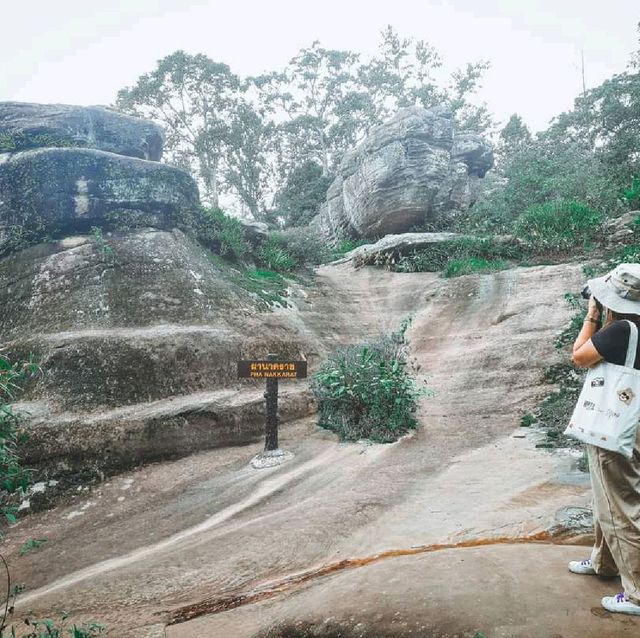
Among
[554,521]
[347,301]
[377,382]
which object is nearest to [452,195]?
[347,301]

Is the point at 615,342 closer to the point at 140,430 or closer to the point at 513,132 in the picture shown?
the point at 140,430

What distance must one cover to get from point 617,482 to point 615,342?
79 centimetres

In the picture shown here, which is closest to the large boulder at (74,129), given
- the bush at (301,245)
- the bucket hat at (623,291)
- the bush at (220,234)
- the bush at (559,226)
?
the bush at (220,234)

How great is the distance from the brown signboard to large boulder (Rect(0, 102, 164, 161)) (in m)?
8.94

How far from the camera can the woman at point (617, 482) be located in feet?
8.37

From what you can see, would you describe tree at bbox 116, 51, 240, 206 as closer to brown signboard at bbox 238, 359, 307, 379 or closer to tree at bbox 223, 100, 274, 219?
tree at bbox 223, 100, 274, 219

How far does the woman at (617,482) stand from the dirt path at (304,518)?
305 millimetres

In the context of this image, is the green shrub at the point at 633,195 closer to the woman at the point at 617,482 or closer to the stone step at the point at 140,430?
the stone step at the point at 140,430

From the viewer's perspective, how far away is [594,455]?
2.76m

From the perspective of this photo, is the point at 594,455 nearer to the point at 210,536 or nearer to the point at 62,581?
the point at 210,536

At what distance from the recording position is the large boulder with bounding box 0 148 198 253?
1066 cm

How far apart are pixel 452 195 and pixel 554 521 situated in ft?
61.0

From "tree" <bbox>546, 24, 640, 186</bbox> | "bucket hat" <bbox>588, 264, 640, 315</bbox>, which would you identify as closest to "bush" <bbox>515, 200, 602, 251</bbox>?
"tree" <bbox>546, 24, 640, 186</bbox>

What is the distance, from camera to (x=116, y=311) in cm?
913
